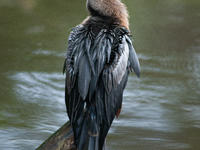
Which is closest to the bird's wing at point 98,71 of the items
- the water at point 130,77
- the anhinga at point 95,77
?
the anhinga at point 95,77

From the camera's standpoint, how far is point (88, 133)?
2422mm

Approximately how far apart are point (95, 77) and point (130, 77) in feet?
10.3

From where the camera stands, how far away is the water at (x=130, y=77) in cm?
430

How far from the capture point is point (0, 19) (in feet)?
23.5

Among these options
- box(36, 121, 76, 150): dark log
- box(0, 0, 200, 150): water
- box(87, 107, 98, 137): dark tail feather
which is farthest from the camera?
box(0, 0, 200, 150): water

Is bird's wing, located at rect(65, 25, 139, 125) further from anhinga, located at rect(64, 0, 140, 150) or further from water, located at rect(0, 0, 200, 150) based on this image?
water, located at rect(0, 0, 200, 150)

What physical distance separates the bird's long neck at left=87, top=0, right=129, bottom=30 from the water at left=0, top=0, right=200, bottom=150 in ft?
5.24

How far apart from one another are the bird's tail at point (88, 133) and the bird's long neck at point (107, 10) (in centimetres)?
84

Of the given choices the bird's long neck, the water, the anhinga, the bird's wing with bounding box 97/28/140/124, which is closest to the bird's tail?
the anhinga

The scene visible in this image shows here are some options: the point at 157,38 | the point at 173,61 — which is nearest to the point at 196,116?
the point at 173,61

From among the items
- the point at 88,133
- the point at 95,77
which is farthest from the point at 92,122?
the point at 95,77

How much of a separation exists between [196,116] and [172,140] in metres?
0.66

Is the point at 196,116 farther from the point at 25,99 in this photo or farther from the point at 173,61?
the point at 25,99

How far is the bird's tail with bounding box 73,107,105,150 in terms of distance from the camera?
242cm
